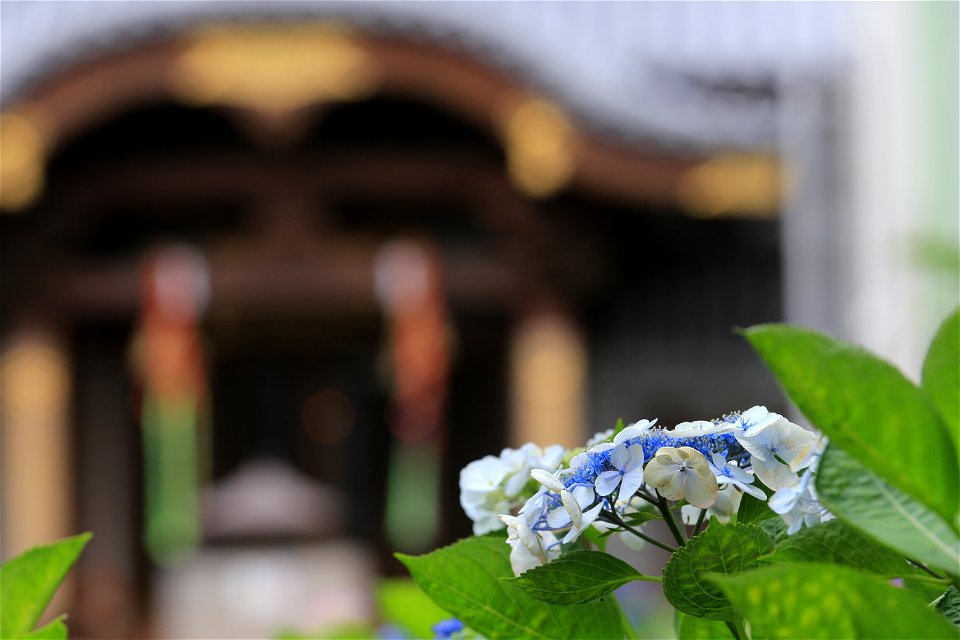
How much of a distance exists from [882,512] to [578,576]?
13cm

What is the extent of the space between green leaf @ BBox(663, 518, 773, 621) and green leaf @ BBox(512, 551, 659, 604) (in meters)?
0.02

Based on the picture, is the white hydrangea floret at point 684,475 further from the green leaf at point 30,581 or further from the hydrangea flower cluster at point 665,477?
the green leaf at point 30,581

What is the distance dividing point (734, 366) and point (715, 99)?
145 centimetres

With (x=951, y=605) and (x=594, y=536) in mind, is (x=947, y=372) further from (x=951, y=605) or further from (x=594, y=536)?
(x=594, y=536)

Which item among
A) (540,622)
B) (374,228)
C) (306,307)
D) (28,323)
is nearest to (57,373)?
(28,323)

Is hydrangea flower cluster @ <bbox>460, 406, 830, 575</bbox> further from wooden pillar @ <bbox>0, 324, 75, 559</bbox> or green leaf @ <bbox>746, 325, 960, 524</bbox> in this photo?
wooden pillar @ <bbox>0, 324, 75, 559</bbox>

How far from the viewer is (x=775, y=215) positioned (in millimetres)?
4668

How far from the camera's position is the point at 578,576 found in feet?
1.60

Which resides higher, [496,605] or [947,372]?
[947,372]

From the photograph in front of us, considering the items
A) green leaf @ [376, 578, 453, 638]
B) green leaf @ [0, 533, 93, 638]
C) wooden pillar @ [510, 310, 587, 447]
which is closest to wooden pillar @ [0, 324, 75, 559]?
wooden pillar @ [510, 310, 587, 447]

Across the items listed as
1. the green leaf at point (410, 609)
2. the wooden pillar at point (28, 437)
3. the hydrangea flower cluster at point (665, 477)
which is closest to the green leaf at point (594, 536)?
the hydrangea flower cluster at point (665, 477)

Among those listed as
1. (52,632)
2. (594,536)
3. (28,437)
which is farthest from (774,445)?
(28,437)

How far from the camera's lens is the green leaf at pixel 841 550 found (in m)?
0.49

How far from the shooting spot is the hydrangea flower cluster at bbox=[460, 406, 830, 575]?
0.46 m
